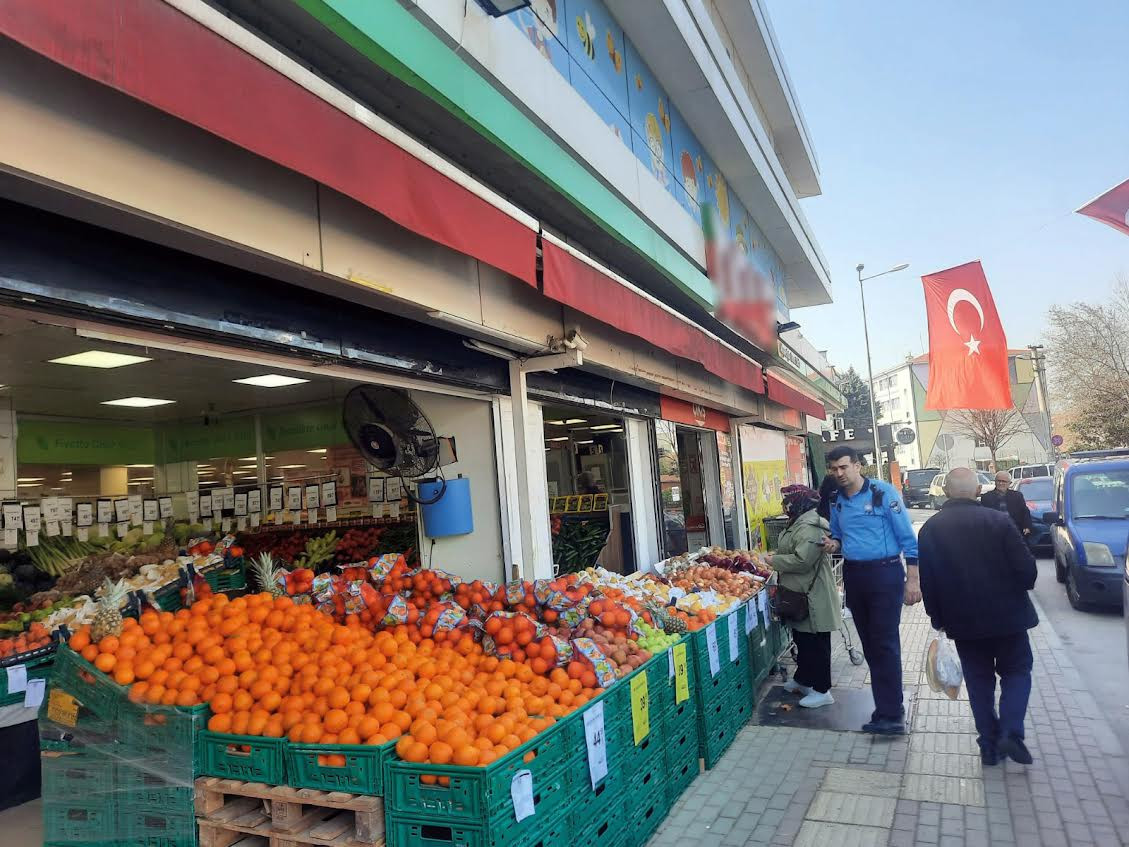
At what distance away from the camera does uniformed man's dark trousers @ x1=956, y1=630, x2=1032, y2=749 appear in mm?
4605

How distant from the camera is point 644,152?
909 cm

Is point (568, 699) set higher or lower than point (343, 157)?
lower

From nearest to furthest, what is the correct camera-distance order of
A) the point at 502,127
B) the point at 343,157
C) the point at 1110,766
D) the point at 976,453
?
the point at 343,157
the point at 1110,766
the point at 502,127
the point at 976,453

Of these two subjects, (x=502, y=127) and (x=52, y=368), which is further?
(x=52, y=368)

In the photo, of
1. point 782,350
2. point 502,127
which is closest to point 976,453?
point 782,350

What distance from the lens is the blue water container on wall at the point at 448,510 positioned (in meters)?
6.13

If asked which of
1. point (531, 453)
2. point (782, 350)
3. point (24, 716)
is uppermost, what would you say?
point (782, 350)

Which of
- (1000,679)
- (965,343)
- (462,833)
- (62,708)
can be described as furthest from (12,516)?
(965,343)

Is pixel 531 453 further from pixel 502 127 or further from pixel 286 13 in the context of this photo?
pixel 286 13

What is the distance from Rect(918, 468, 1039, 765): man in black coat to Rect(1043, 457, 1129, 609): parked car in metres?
5.82

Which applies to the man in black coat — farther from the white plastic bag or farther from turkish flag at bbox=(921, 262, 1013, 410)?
turkish flag at bbox=(921, 262, 1013, 410)

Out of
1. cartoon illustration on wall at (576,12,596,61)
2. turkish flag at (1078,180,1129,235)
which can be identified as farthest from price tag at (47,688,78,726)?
turkish flag at (1078,180,1129,235)

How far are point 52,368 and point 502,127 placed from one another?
4521mm

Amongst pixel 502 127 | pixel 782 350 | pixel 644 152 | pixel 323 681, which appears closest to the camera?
pixel 323 681
